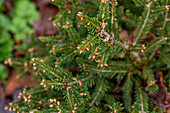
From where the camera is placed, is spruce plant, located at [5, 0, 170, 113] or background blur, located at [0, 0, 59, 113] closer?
spruce plant, located at [5, 0, 170, 113]

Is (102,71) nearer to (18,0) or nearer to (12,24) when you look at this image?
(12,24)

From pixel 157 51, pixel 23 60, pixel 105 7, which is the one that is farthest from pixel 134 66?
pixel 23 60

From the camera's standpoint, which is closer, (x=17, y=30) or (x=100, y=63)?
(x=100, y=63)

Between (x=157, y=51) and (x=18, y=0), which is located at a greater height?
(x=18, y=0)

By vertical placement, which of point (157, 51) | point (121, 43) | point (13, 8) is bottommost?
point (157, 51)

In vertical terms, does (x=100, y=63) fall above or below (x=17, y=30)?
below

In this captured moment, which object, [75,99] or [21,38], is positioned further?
[21,38]

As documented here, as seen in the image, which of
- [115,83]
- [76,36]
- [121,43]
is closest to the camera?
[121,43]

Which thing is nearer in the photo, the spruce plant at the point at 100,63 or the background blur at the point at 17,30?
the spruce plant at the point at 100,63
